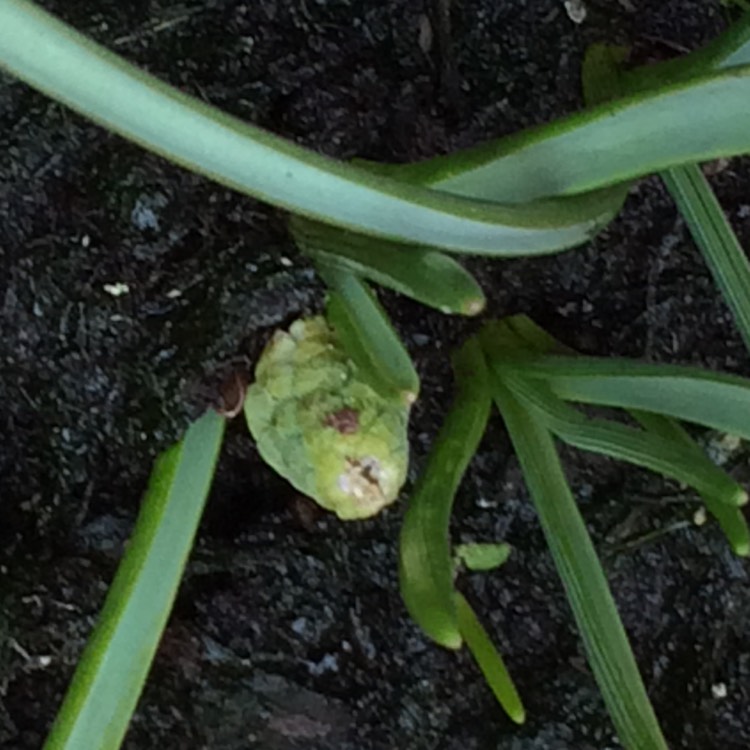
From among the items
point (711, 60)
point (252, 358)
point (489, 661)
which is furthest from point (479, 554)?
point (711, 60)

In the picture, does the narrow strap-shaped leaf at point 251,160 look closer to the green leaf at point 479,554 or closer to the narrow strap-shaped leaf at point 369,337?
the narrow strap-shaped leaf at point 369,337

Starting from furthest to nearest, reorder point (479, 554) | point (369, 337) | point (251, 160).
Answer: point (479, 554), point (369, 337), point (251, 160)

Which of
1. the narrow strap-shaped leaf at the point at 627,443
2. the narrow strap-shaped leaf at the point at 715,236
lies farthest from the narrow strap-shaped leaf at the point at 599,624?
the narrow strap-shaped leaf at the point at 715,236

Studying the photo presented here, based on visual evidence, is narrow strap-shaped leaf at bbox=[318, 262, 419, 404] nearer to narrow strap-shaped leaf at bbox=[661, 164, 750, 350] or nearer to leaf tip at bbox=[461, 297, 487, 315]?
leaf tip at bbox=[461, 297, 487, 315]

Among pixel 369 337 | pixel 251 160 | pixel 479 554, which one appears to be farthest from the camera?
pixel 479 554

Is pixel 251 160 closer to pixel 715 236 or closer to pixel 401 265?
pixel 401 265

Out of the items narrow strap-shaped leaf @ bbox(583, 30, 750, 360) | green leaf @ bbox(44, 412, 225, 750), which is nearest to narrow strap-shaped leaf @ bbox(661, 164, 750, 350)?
narrow strap-shaped leaf @ bbox(583, 30, 750, 360)

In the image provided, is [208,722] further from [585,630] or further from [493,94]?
[493,94]

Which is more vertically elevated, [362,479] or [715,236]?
[715,236]
